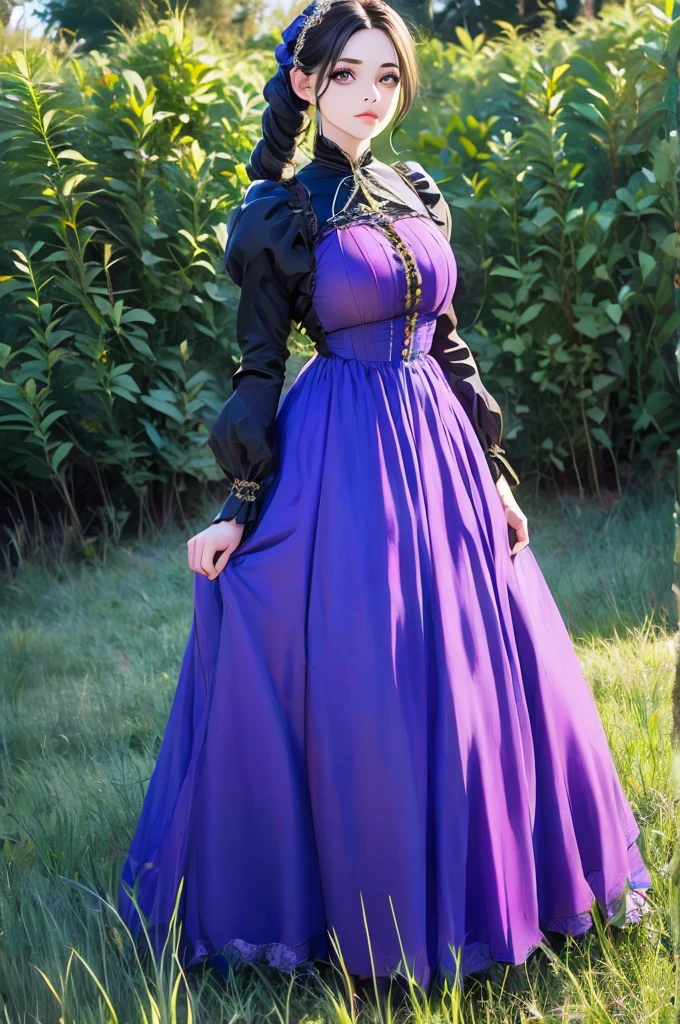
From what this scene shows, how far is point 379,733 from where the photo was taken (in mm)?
1575

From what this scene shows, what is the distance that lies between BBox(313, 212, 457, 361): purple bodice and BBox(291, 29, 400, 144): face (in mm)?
178

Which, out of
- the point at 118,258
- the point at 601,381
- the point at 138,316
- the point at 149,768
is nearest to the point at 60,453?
the point at 138,316

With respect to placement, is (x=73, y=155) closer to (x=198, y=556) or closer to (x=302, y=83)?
(x=302, y=83)

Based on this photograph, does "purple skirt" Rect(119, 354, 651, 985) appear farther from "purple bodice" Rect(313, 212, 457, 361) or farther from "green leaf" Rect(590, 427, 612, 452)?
"green leaf" Rect(590, 427, 612, 452)

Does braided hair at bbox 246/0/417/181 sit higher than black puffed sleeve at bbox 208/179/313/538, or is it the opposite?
braided hair at bbox 246/0/417/181

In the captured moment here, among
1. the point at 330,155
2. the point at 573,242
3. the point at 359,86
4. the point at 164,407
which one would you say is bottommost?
the point at 164,407

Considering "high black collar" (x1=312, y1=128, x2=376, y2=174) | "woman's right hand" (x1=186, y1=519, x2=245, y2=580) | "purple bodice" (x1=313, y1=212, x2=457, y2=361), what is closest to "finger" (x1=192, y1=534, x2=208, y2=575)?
"woman's right hand" (x1=186, y1=519, x2=245, y2=580)

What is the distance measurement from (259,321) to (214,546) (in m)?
0.39

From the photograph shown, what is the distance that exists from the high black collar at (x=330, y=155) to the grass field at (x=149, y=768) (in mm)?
→ 1238

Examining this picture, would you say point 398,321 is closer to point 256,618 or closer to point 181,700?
point 256,618

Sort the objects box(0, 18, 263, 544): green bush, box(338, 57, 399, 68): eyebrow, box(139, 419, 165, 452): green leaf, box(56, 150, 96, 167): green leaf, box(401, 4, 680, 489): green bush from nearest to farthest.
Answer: box(338, 57, 399, 68): eyebrow < box(56, 150, 96, 167): green leaf < box(0, 18, 263, 544): green bush < box(401, 4, 680, 489): green bush < box(139, 419, 165, 452): green leaf

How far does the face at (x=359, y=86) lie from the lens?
1.71 meters

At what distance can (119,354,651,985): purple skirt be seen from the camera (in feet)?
5.22

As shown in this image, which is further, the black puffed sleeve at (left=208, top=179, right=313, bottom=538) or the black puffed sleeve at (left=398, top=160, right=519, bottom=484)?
the black puffed sleeve at (left=398, top=160, right=519, bottom=484)
